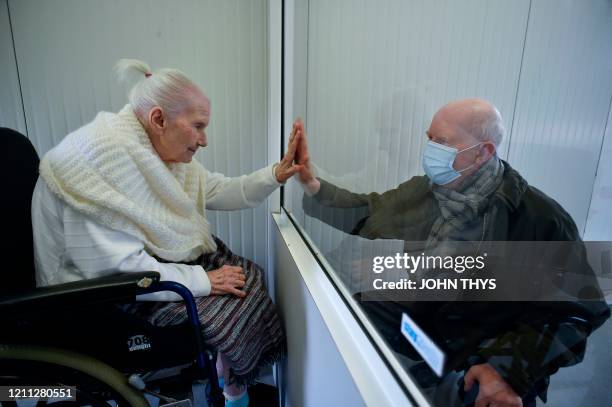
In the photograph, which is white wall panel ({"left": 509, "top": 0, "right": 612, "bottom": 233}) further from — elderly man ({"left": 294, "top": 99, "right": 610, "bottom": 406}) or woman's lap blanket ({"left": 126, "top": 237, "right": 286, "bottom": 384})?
woman's lap blanket ({"left": 126, "top": 237, "right": 286, "bottom": 384})

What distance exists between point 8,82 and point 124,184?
964mm

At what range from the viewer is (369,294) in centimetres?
69

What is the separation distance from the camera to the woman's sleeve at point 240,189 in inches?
49.3

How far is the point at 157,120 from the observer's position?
966mm

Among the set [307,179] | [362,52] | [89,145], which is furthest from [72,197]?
[362,52]

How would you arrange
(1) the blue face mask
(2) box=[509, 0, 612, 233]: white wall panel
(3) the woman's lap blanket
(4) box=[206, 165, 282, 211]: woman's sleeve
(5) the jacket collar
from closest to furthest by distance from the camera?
(2) box=[509, 0, 612, 233]: white wall panel → (5) the jacket collar → (1) the blue face mask → (3) the woman's lap blanket → (4) box=[206, 165, 282, 211]: woman's sleeve

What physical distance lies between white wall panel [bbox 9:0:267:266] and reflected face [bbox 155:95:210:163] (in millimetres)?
566

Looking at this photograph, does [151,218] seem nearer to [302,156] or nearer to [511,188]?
[302,156]

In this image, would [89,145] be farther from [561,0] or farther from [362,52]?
[561,0]

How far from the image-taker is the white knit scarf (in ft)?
2.67

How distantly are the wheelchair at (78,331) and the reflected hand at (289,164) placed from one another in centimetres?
55

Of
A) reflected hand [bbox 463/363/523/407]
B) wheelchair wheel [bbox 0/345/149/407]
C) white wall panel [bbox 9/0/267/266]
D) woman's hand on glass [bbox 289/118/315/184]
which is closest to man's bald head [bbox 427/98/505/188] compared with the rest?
reflected hand [bbox 463/363/523/407]

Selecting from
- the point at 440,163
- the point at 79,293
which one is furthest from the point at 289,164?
the point at 79,293

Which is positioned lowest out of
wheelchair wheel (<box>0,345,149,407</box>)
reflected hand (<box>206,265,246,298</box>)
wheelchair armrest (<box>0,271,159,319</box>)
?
wheelchair wheel (<box>0,345,149,407</box>)
